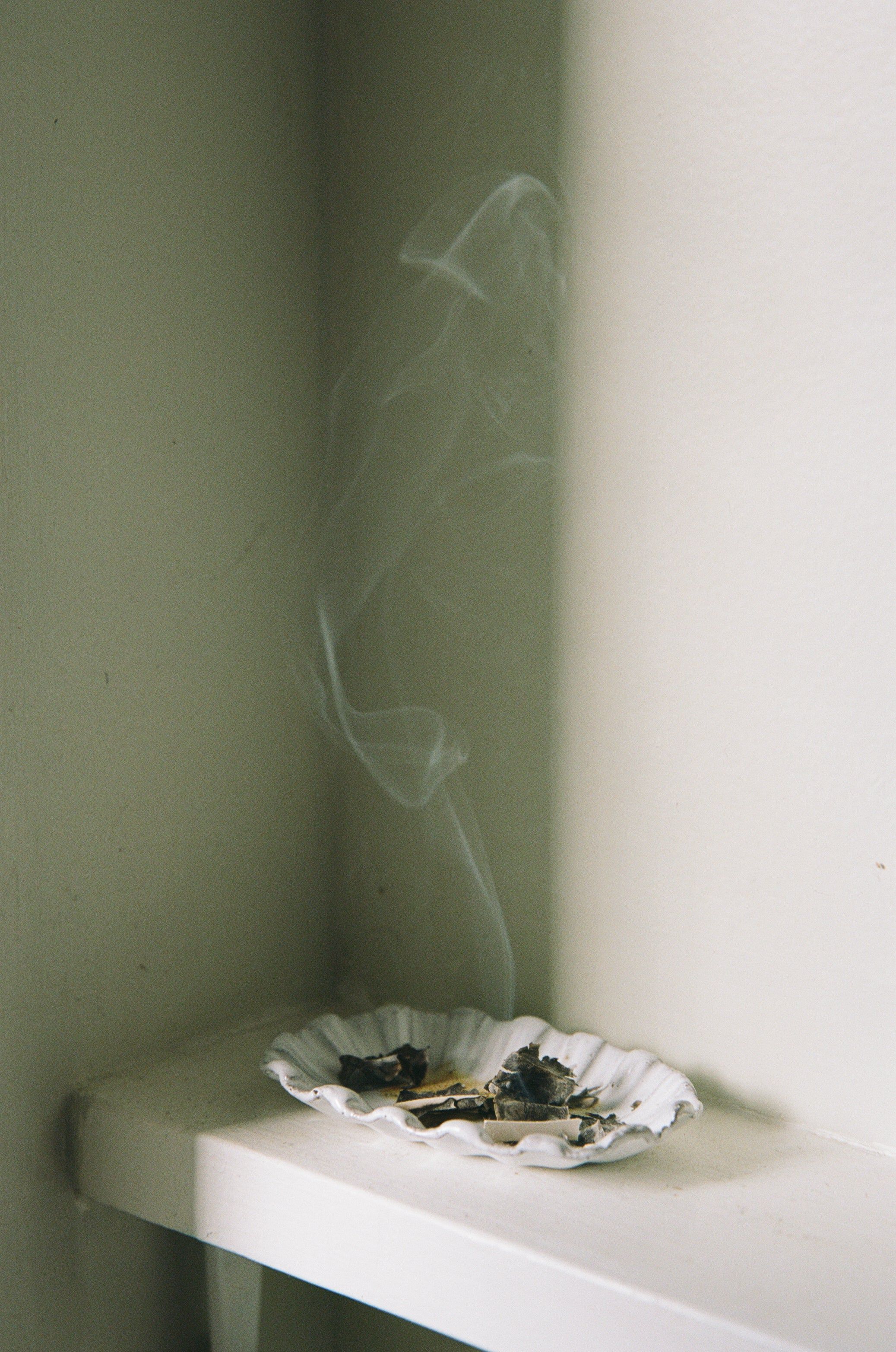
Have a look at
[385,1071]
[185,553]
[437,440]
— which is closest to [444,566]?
[437,440]

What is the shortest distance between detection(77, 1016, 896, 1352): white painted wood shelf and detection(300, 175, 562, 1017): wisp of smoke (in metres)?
0.29

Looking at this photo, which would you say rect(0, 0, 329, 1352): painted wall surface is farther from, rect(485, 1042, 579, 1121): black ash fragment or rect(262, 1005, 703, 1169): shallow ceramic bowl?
rect(485, 1042, 579, 1121): black ash fragment

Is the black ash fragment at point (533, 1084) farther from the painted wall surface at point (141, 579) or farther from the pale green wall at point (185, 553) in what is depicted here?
the painted wall surface at point (141, 579)

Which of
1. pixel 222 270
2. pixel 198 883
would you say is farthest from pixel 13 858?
pixel 222 270

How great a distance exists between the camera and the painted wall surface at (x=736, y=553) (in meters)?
0.85

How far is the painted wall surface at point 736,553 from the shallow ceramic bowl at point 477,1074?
0.20 ft

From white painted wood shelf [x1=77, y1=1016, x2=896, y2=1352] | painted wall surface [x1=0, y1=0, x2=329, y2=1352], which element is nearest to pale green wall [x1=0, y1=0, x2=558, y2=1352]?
A: painted wall surface [x1=0, y1=0, x2=329, y2=1352]

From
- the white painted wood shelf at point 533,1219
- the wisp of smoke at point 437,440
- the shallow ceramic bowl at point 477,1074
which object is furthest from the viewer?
the wisp of smoke at point 437,440

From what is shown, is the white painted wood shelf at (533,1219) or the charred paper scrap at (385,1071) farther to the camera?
the charred paper scrap at (385,1071)

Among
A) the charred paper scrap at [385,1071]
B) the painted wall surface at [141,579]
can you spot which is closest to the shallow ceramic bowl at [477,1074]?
the charred paper scrap at [385,1071]

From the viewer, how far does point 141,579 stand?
1.04 metres

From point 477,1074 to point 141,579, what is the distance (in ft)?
1.76

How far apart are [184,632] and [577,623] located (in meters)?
0.37

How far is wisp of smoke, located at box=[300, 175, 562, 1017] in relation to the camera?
3.49 feet
